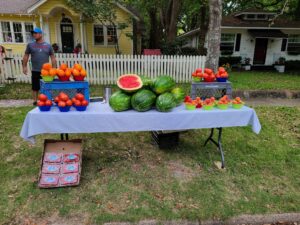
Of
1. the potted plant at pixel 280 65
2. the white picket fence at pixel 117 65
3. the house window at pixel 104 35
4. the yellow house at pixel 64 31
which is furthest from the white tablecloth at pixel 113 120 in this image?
the potted plant at pixel 280 65

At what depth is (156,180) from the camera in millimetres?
3303

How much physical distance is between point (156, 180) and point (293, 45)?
65.1ft

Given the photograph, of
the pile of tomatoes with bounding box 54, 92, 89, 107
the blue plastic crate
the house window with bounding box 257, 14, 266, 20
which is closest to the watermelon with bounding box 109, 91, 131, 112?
the pile of tomatoes with bounding box 54, 92, 89, 107

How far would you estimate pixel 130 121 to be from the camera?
2918 mm

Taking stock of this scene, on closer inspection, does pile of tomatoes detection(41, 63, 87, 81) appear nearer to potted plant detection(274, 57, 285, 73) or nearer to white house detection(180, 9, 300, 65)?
white house detection(180, 9, 300, 65)

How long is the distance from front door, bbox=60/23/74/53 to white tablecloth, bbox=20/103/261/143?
14.6m

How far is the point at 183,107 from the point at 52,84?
69.7 inches

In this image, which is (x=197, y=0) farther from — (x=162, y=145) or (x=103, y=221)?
(x=103, y=221)

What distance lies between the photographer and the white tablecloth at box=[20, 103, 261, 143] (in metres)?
2.82

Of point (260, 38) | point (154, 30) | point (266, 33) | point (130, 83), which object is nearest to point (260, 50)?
point (260, 38)

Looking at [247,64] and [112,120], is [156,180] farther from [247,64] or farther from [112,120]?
[247,64]

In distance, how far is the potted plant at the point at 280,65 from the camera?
16.9 m

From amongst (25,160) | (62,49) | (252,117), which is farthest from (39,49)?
(62,49)

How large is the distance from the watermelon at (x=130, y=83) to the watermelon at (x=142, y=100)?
9cm
